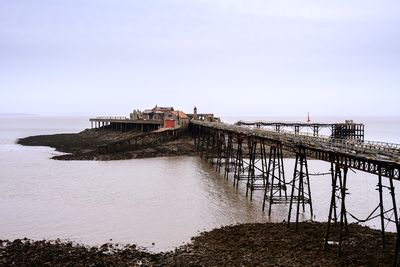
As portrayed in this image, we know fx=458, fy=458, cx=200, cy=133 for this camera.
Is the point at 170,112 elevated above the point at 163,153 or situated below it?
above

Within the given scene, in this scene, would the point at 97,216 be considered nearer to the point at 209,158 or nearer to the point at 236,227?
the point at 236,227

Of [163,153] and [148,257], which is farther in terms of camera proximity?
[163,153]

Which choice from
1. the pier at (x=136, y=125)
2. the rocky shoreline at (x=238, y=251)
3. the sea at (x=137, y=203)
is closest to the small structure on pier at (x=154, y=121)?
the pier at (x=136, y=125)

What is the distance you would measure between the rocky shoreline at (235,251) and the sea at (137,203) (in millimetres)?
1607

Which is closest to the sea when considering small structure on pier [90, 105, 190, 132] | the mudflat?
the mudflat

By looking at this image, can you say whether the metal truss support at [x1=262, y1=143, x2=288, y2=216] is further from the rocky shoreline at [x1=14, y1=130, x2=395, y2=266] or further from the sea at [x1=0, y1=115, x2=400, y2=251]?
the rocky shoreline at [x1=14, y1=130, x2=395, y2=266]

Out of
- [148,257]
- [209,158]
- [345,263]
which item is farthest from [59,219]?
[209,158]

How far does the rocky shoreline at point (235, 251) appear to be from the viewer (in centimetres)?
1952

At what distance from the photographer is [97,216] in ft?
97.3

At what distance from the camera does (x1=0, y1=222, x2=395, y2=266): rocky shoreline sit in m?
19.5

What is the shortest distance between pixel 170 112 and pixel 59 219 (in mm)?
61578

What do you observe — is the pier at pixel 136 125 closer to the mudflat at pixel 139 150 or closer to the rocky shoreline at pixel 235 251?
the mudflat at pixel 139 150

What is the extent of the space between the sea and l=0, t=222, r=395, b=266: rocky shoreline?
1.61m

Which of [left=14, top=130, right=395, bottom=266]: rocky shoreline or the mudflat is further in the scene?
the mudflat
